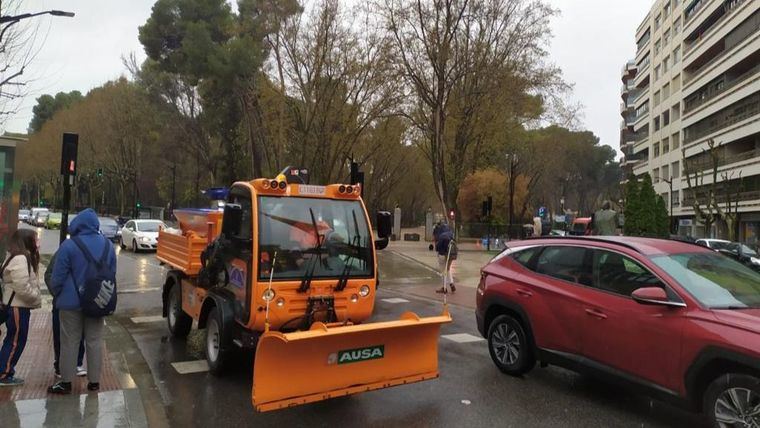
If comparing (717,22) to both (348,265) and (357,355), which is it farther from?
(357,355)

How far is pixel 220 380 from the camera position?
6480 mm

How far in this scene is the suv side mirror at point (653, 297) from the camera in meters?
4.91

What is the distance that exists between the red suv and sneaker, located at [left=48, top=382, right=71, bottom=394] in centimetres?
472

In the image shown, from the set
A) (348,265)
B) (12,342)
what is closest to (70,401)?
(12,342)

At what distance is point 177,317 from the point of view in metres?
8.55

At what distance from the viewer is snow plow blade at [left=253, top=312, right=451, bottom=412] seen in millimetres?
4844

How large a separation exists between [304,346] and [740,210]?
172ft

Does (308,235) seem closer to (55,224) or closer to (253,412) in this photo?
(253,412)

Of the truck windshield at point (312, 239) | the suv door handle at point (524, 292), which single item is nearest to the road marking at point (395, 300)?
the suv door handle at point (524, 292)

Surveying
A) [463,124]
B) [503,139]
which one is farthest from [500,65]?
[503,139]

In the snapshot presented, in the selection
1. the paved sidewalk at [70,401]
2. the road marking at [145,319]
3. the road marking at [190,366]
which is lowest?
the road marking at [190,366]

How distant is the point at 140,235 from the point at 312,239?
21479 millimetres

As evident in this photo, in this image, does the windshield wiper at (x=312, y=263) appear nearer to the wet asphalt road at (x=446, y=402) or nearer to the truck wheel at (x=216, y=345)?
the truck wheel at (x=216, y=345)

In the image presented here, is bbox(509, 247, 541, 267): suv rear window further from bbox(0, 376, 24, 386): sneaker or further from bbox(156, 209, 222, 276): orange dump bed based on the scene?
bbox(0, 376, 24, 386): sneaker
